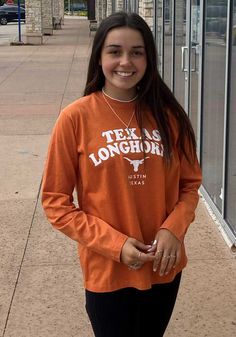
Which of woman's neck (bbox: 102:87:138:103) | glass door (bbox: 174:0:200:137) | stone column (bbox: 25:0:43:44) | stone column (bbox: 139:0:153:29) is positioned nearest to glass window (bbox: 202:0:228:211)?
glass door (bbox: 174:0:200:137)

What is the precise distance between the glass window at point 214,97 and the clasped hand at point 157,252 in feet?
9.01

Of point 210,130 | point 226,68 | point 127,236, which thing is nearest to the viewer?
point 127,236

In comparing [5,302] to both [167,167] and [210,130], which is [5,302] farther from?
[210,130]

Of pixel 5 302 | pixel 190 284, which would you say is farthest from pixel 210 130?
pixel 5 302

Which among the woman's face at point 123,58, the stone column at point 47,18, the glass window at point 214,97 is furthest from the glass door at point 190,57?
the stone column at point 47,18

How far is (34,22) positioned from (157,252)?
25.0 metres

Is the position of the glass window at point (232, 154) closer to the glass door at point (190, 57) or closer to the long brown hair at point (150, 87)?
the glass door at point (190, 57)

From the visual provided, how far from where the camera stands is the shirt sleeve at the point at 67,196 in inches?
78.3

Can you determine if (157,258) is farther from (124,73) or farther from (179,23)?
(179,23)

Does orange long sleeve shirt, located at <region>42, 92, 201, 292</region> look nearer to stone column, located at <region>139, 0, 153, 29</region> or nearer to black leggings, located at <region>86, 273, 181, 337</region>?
black leggings, located at <region>86, 273, 181, 337</region>

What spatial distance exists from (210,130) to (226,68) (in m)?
0.87

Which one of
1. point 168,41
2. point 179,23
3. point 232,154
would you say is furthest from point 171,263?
point 168,41

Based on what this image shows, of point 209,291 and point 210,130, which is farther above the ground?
point 210,130

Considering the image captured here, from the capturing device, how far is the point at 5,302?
3650 millimetres
